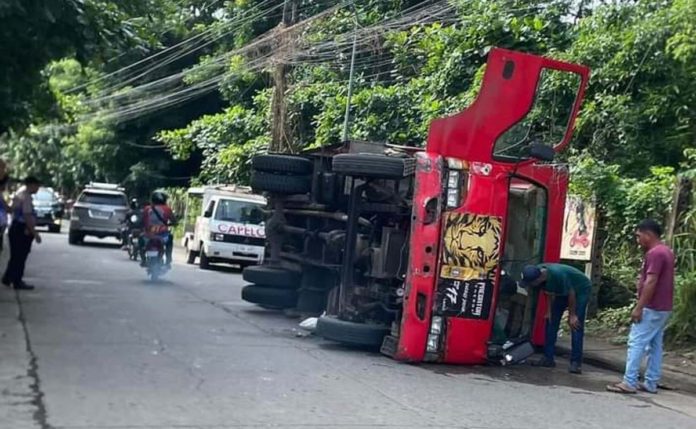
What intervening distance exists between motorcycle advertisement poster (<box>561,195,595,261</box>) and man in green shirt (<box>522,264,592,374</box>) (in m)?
2.73

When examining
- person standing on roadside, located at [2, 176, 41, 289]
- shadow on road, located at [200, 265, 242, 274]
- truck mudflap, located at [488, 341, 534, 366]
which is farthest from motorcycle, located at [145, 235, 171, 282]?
truck mudflap, located at [488, 341, 534, 366]

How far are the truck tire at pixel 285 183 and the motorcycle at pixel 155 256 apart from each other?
570 cm

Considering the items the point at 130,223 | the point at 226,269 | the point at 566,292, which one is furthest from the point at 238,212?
the point at 566,292

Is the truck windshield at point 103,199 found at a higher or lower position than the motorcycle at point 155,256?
higher

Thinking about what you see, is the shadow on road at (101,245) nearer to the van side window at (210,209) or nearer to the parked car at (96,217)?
the parked car at (96,217)

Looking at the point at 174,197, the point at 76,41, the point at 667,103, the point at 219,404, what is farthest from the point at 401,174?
the point at 174,197

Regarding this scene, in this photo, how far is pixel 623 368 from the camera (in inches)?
472

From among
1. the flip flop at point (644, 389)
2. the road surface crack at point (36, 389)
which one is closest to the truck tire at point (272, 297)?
the road surface crack at point (36, 389)

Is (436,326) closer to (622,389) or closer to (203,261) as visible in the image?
(622,389)

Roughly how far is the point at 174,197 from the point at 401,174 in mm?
32631

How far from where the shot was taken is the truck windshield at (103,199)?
31.5 meters

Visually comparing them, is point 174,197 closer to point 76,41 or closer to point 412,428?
point 76,41

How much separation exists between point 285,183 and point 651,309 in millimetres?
5463

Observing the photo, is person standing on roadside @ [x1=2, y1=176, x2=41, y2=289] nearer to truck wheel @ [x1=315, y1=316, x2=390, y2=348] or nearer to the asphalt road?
the asphalt road
